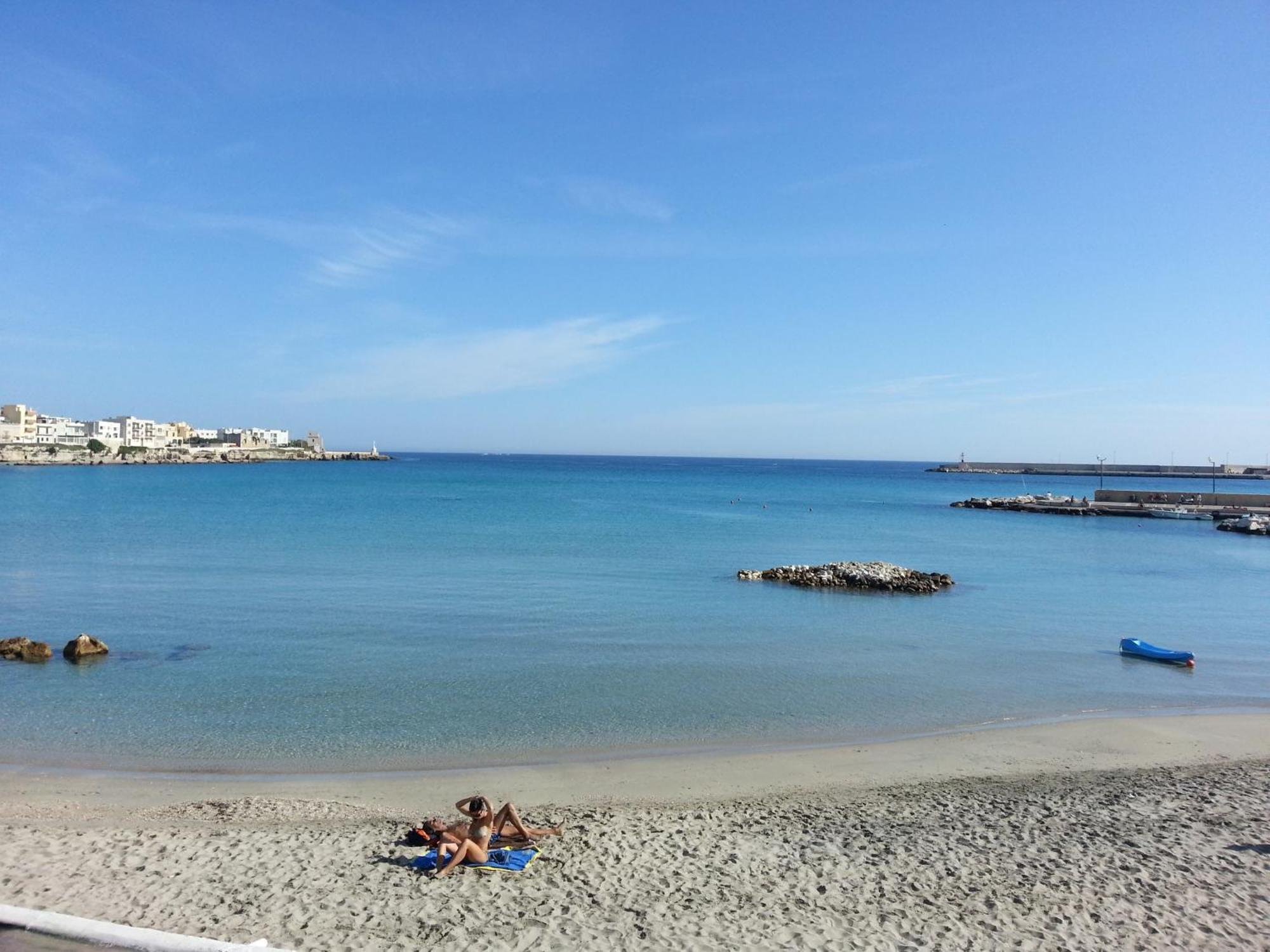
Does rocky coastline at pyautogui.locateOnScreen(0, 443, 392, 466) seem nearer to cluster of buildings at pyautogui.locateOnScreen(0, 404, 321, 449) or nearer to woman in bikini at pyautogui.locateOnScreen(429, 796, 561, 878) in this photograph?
cluster of buildings at pyautogui.locateOnScreen(0, 404, 321, 449)

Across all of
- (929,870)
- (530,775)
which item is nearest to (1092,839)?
(929,870)

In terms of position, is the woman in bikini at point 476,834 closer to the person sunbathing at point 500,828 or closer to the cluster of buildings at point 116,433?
the person sunbathing at point 500,828

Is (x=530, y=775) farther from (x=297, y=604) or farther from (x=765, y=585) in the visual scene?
(x=765, y=585)

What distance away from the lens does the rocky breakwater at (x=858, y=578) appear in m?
27.8

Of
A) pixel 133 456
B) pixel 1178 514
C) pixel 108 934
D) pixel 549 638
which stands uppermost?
pixel 133 456

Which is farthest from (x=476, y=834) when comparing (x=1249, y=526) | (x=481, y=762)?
(x=1249, y=526)

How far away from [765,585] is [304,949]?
22699 millimetres

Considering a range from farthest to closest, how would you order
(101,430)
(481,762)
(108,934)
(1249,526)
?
(101,430)
(1249,526)
(481,762)
(108,934)

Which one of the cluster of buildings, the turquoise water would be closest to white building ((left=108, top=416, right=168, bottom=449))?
the cluster of buildings

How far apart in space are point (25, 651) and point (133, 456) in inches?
5602

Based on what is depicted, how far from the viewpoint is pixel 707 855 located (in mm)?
8359

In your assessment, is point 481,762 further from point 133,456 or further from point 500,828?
point 133,456

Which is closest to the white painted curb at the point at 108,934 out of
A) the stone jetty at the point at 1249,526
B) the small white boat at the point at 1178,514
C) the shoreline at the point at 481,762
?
the shoreline at the point at 481,762

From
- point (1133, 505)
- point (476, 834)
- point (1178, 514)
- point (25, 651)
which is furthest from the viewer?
point (1133, 505)
